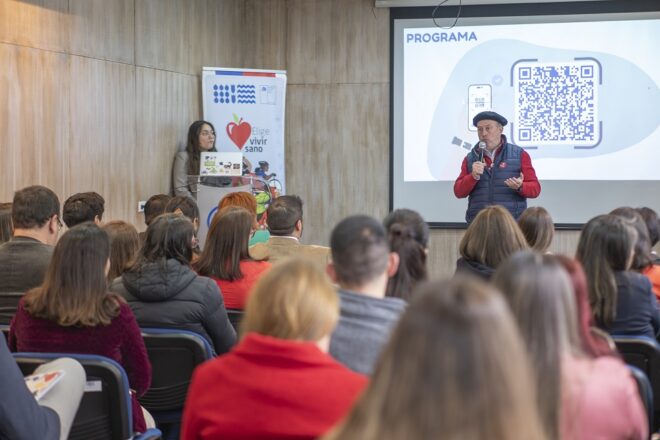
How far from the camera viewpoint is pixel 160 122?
285 inches

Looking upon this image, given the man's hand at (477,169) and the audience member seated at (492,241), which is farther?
the man's hand at (477,169)

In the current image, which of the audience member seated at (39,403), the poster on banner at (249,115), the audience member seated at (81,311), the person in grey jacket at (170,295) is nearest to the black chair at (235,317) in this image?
the person in grey jacket at (170,295)

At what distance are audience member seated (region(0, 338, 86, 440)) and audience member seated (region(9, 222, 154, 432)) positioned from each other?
1.32ft

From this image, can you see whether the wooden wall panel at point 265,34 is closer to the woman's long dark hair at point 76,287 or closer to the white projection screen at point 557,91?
the white projection screen at point 557,91

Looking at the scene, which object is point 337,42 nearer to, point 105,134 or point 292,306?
point 105,134

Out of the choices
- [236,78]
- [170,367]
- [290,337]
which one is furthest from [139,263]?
[236,78]

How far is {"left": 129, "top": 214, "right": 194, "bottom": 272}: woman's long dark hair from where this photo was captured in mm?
3359

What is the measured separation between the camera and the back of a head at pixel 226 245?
374cm

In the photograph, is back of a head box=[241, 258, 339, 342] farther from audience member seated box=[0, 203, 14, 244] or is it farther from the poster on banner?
the poster on banner

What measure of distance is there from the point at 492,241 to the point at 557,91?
458 cm

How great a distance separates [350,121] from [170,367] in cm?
562

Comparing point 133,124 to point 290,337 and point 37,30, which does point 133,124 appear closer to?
point 37,30

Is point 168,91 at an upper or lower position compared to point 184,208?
upper

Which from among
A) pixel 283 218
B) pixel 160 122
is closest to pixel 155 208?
pixel 283 218
